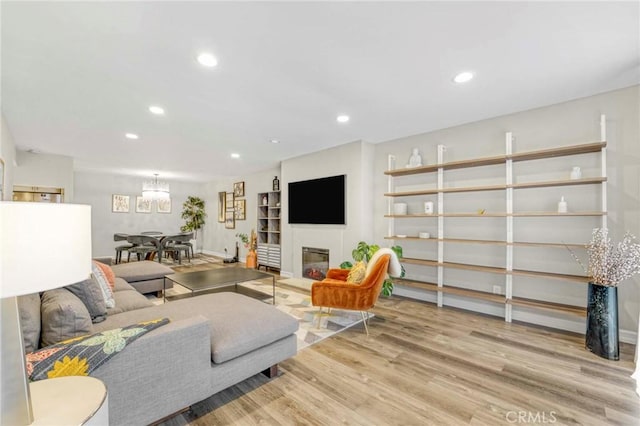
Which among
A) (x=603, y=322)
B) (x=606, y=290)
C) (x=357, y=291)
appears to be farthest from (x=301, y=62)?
(x=603, y=322)

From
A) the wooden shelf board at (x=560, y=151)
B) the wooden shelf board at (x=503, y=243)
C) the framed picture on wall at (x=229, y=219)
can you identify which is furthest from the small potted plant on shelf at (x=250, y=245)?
the wooden shelf board at (x=560, y=151)

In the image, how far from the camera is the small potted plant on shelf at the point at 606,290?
2.43m

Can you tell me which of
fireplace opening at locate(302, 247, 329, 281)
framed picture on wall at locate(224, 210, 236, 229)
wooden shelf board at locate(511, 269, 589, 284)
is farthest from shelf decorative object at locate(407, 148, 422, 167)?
framed picture on wall at locate(224, 210, 236, 229)

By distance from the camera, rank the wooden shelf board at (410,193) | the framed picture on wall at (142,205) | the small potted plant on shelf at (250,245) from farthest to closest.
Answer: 1. the framed picture on wall at (142,205)
2. the small potted plant on shelf at (250,245)
3. the wooden shelf board at (410,193)

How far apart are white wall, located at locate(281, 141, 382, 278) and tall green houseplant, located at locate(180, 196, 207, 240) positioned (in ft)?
18.0

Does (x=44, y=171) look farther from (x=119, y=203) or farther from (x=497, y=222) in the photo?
(x=497, y=222)

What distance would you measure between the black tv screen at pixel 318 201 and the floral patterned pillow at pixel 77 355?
3.72m

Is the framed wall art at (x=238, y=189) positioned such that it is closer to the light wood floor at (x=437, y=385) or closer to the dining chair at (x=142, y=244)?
the dining chair at (x=142, y=244)

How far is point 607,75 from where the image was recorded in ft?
8.28

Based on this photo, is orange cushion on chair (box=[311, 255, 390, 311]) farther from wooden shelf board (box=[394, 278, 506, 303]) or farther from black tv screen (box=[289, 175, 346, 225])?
black tv screen (box=[289, 175, 346, 225])

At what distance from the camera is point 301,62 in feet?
7.49

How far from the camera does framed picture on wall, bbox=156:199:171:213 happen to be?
915 cm

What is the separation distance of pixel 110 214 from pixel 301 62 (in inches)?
348

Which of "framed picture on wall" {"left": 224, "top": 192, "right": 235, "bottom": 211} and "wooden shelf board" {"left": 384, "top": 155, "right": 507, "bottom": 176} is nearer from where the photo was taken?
"wooden shelf board" {"left": 384, "top": 155, "right": 507, "bottom": 176}
